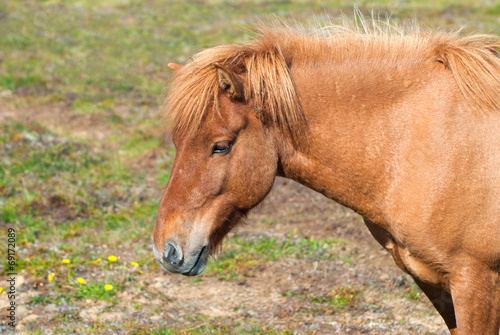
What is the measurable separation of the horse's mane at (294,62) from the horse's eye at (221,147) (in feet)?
0.58

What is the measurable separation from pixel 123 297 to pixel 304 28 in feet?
10.3

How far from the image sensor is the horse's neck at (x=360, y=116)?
321cm

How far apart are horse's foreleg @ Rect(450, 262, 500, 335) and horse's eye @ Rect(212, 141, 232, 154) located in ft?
5.20

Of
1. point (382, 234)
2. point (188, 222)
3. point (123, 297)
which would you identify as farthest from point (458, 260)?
point (123, 297)

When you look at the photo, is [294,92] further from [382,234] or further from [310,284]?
[310,284]

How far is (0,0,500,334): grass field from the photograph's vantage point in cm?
471

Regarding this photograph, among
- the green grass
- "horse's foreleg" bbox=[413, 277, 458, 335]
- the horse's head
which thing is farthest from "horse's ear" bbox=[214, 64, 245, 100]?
the green grass

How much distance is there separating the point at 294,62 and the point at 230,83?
512 mm

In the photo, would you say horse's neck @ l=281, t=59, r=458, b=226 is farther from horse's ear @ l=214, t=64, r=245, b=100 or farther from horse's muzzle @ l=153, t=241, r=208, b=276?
horse's muzzle @ l=153, t=241, r=208, b=276

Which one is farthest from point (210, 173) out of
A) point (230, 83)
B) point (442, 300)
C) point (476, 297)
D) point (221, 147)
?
point (442, 300)

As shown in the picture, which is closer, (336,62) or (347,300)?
(336,62)

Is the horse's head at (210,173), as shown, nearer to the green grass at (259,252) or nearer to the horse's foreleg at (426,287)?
the horse's foreleg at (426,287)

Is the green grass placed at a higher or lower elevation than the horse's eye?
lower

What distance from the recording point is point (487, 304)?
3.10m
